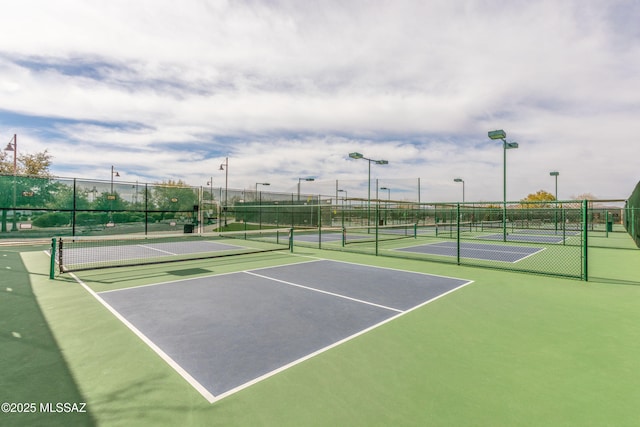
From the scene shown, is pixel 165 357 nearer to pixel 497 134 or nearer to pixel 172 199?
pixel 497 134

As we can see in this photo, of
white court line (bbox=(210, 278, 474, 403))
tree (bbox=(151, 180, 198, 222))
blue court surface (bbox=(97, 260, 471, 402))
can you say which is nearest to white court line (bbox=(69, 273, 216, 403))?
blue court surface (bbox=(97, 260, 471, 402))

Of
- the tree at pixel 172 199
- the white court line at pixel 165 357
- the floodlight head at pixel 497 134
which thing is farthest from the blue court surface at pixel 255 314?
the tree at pixel 172 199

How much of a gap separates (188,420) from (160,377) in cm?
102

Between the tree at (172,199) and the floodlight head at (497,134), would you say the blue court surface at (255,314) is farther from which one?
the tree at (172,199)

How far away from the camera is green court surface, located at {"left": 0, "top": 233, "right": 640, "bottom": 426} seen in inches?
120

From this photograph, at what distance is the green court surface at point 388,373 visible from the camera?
3045 millimetres

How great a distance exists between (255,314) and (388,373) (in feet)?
10.1

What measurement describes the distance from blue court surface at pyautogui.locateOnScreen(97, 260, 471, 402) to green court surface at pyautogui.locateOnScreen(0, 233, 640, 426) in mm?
264

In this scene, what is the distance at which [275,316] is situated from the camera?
19.4ft

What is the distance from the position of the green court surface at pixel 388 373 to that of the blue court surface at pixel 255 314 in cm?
26

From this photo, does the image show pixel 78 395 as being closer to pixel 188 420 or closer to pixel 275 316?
pixel 188 420

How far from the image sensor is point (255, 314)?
19.8ft

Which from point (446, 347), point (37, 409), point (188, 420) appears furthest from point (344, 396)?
point (37, 409)

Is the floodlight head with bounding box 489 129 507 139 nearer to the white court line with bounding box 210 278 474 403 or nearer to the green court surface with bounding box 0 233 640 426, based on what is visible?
the green court surface with bounding box 0 233 640 426
